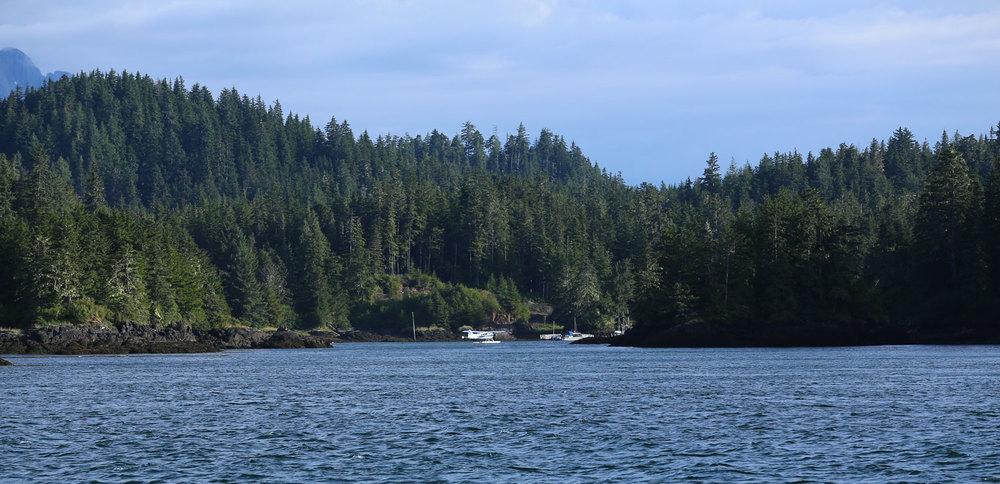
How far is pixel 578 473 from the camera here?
27938mm

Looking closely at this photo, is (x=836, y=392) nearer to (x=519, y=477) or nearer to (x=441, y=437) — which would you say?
(x=441, y=437)

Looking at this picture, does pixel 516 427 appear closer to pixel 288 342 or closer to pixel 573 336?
pixel 288 342

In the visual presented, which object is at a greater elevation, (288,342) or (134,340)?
(134,340)

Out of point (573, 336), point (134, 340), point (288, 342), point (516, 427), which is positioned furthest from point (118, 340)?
point (573, 336)

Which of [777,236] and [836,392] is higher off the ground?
[777,236]

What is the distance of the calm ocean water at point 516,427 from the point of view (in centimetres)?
2850

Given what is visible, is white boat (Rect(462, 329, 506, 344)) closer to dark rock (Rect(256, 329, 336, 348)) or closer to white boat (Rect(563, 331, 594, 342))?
white boat (Rect(563, 331, 594, 342))

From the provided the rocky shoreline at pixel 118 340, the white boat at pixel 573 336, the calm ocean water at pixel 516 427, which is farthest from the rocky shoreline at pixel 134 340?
the white boat at pixel 573 336

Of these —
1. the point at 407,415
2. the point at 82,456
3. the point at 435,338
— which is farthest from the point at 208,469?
the point at 435,338

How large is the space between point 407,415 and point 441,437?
7.68 metres

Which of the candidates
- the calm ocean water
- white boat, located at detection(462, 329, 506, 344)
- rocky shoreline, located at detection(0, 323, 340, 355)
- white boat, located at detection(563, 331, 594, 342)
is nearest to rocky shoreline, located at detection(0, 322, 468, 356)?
rocky shoreline, located at detection(0, 323, 340, 355)

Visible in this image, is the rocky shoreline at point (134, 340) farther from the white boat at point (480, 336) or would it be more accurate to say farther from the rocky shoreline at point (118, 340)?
the white boat at point (480, 336)

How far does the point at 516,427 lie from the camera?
126 feet

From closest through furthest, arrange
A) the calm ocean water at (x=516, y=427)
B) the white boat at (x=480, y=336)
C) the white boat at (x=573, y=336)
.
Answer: the calm ocean water at (x=516, y=427) → the white boat at (x=573, y=336) → the white boat at (x=480, y=336)
